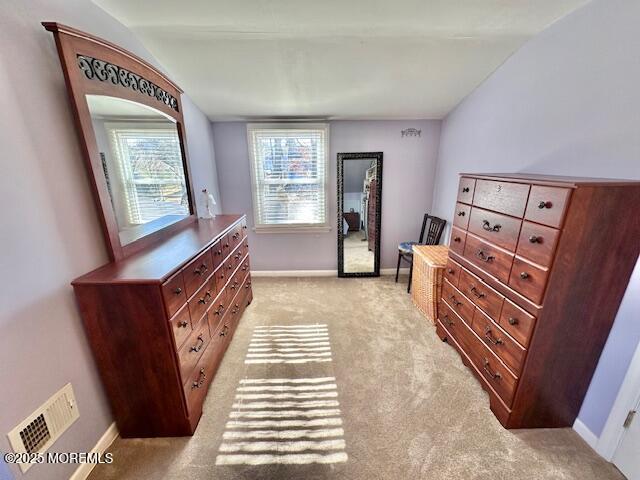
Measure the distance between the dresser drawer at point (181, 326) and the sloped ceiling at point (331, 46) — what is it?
1.80 m

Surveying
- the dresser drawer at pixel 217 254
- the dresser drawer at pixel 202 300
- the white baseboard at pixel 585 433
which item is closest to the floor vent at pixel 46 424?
the dresser drawer at pixel 202 300

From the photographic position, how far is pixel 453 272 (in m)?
2.13

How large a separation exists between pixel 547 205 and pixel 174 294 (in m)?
1.94

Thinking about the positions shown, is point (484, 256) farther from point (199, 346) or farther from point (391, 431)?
point (199, 346)

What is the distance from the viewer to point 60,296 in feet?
3.93

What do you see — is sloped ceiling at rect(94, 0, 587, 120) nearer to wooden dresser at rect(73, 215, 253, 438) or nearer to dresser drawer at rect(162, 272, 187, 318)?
wooden dresser at rect(73, 215, 253, 438)

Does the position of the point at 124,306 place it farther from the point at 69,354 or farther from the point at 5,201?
the point at 5,201

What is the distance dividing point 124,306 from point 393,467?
1.60 meters

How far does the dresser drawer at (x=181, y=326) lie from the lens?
4.42ft

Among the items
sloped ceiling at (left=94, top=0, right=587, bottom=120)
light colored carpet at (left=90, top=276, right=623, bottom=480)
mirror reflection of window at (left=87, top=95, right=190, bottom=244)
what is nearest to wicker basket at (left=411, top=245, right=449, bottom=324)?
light colored carpet at (left=90, top=276, right=623, bottom=480)

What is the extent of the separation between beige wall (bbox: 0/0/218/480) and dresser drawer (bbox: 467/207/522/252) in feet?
7.68

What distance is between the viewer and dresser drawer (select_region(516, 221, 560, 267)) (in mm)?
1252

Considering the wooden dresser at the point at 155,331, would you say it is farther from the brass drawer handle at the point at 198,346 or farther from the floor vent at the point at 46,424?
the floor vent at the point at 46,424

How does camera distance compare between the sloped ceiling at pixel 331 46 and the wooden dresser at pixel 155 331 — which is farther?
the sloped ceiling at pixel 331 46
